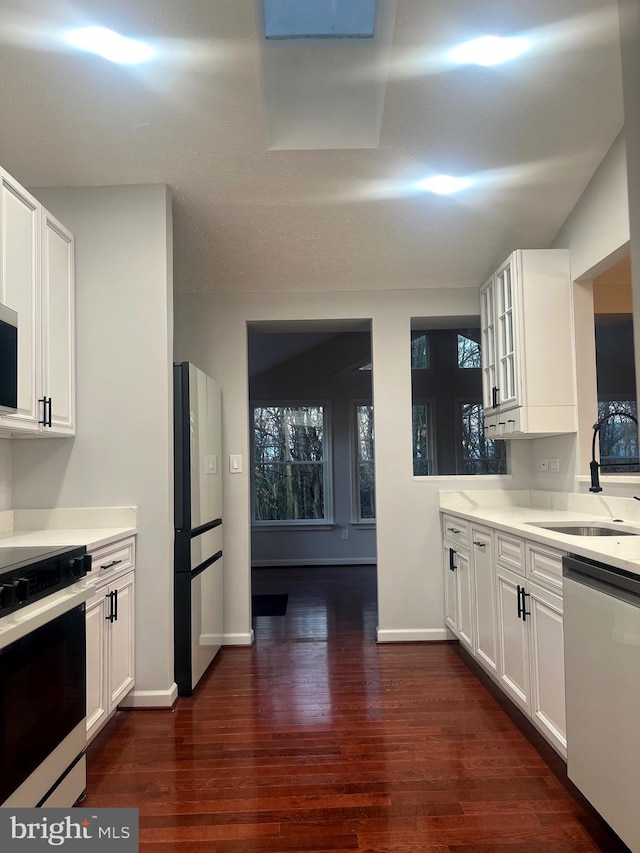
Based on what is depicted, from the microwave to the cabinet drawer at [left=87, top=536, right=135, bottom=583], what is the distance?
67cm

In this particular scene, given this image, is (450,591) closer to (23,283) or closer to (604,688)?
(604,688)

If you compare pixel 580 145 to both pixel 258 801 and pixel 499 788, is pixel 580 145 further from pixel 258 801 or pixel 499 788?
pixel 258 801

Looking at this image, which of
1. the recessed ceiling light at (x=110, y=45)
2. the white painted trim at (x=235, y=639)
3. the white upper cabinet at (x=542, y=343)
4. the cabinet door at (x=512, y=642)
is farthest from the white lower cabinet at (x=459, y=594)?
the recessed ceiling light at (x=110, y=45)

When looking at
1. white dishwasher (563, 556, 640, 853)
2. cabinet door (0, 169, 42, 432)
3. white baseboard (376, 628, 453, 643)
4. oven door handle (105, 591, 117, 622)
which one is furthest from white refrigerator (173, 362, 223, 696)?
white dishwasher (563, 556, 640, 853)

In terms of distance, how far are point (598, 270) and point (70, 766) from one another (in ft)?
10.5

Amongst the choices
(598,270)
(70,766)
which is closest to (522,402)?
(598,270)

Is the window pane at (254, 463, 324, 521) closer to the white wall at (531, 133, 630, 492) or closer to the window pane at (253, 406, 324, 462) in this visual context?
the window pane at (253, 406, 324, 462)

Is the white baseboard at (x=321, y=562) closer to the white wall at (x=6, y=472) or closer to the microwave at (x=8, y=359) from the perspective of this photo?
the white wall at (x=6, y=472)

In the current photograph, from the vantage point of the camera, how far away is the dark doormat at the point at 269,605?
4746mm

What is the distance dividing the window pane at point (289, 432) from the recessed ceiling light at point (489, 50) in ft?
16.9

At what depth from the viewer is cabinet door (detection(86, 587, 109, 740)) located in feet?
7.27

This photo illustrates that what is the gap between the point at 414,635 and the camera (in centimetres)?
385

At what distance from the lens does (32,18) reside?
2125 millimetres

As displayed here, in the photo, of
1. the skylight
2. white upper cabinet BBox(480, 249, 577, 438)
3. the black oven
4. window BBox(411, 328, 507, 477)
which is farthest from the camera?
window BBox(411, 328, 507, 477)
